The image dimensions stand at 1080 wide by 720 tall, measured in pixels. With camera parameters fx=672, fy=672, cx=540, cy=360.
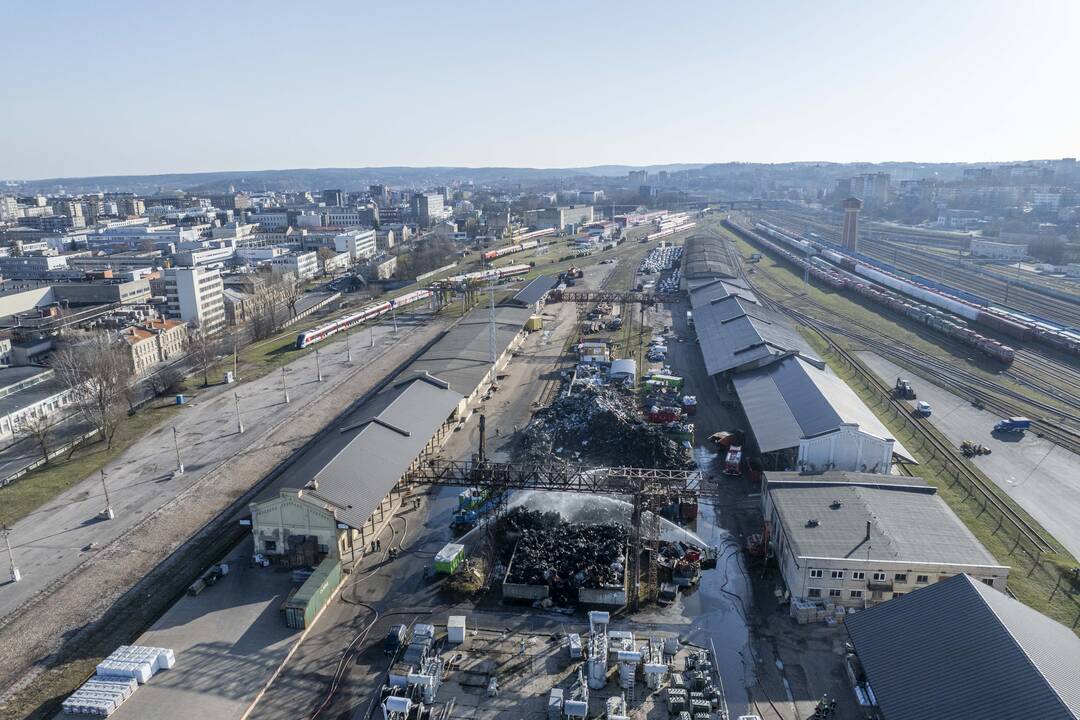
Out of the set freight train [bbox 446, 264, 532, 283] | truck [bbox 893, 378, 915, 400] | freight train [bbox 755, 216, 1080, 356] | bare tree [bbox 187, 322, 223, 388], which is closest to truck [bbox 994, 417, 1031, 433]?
truck [bbox 893, 378, 915, 400]

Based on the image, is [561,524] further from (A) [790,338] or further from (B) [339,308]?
(B) [339,308]

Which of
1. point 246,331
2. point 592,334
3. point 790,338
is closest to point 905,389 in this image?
point 790,338

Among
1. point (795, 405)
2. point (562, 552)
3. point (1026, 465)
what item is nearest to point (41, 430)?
point (562, 552)

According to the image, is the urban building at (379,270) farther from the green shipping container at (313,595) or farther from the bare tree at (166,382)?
the green shipping container at (313,595)

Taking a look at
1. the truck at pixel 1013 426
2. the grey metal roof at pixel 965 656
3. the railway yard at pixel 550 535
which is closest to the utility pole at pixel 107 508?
the railway yard at pixel 550 535

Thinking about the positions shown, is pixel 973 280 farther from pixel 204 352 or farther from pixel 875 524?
pixel 204 352
